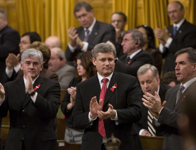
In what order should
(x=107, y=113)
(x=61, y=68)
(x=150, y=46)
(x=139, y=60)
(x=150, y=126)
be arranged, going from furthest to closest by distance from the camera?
(x=61, y=68) < (x=150, y=46) < (x=139, y=60) < (x=150, y=126) < (x=107, y=113)

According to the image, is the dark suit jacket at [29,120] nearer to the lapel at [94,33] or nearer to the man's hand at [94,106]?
the man's hand at [94,106]

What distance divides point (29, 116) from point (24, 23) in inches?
193

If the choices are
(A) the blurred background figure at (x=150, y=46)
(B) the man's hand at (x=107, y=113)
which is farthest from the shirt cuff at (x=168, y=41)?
(B) the man's hand at (x=107, y=113)

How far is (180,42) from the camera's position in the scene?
598 cm

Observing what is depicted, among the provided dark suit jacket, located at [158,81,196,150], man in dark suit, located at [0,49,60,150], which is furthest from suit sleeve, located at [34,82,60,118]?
dark suit jacket, located at [158,81,196,150]

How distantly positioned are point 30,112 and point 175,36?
3298 mm

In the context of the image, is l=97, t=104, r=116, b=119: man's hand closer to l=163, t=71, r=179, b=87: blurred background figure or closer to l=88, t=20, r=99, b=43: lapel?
l=163, t=71, r=179, b=87: blurred background figure

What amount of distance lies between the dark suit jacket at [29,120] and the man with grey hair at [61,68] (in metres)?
2.08

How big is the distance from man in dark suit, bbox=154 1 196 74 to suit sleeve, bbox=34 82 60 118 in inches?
107

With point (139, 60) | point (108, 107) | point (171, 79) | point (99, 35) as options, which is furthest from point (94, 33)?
point (108, 107)

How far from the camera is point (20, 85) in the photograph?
375 cm

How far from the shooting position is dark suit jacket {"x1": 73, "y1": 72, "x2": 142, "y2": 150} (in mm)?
3359

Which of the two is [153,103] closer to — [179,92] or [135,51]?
[179,92]

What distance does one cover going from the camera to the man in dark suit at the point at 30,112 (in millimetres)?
3525
